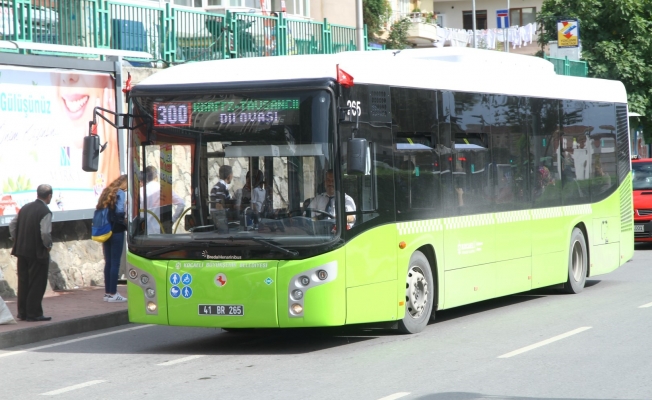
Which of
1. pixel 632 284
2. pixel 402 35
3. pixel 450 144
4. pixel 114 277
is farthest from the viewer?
pixel 402 35

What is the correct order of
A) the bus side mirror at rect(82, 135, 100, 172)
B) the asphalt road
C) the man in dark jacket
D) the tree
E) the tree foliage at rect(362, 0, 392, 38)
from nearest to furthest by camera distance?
the asphalt road
the bus side mirror at rect(82, 135, 100, 172)
the man in dark jacket
the tree
the tree foliage at rect(362, 0, 392, 38)

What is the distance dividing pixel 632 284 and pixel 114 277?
7.80 m

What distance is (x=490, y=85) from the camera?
13.8 metres

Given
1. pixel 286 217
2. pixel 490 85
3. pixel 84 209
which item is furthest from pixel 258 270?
pixel 84 209

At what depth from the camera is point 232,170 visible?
10570 mm

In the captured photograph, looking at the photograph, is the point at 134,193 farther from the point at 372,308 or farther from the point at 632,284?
the point at 632,284

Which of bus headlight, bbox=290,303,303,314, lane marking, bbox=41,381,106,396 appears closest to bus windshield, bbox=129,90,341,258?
bus headlight, bbox=290,303,303,314

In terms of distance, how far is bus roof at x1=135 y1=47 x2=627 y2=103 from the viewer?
35.5ft

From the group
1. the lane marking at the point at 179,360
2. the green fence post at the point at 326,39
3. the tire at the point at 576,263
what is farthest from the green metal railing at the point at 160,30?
the tire at the point at 576,263

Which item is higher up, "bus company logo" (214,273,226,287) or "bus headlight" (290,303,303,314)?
"bus company logo" (214,273,226,287)

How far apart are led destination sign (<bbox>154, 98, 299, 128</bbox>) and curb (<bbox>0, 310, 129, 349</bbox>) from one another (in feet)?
10.1

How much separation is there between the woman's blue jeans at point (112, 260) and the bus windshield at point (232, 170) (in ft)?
14.0

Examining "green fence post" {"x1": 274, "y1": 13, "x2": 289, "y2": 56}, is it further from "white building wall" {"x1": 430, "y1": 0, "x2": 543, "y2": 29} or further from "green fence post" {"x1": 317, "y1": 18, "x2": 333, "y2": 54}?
"white building wall" {"x1": 430, "y1": 0, "x2": 543, "y2": 29}

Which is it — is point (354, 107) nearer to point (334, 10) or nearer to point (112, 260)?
point (112, 260)
